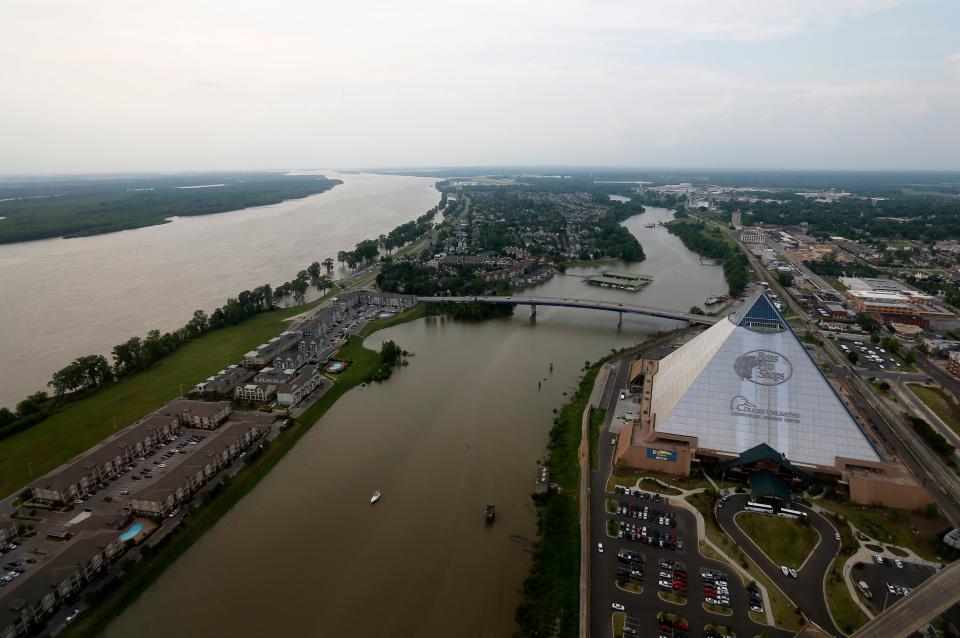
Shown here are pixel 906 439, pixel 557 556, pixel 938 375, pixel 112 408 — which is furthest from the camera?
pixel 938 375

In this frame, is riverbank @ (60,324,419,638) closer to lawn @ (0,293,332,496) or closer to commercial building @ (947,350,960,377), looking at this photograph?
lawn @ (0,293,332,496)

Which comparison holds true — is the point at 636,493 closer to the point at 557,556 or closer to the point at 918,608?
the point at 557,556

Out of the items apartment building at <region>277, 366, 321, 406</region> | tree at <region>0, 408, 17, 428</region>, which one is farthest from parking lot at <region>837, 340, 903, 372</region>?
tree at <region>0, 408, 17, 428</region>

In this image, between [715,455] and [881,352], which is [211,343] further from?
[881,352]

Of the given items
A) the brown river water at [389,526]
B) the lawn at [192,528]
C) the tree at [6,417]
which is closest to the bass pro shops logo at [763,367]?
the brown river water at [389,526]

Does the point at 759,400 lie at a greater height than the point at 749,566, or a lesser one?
greater

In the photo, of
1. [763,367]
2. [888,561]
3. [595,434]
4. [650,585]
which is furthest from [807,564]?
[595,434]
